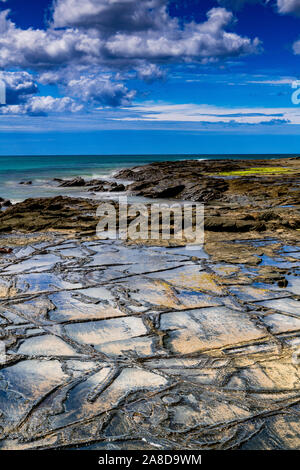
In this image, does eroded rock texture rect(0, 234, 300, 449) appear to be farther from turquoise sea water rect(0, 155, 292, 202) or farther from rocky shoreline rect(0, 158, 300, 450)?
turquoise sea water rect(0, 155, 292, 202)

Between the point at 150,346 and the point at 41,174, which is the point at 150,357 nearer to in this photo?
the point at 150,346

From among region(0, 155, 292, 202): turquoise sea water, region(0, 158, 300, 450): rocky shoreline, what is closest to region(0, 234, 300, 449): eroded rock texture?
region(0, 158, 300, 450): rocky shoreline

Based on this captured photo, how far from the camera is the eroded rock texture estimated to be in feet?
10.5

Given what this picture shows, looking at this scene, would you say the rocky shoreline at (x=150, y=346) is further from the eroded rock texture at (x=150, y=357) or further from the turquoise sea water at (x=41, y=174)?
the turquoise sea water at (x=41, y=174)

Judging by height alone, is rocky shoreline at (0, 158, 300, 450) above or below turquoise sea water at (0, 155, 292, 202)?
below

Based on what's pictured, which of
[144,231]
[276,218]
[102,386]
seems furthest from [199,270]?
[276,218]

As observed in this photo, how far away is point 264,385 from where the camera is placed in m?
3.77

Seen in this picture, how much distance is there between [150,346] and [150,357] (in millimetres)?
262

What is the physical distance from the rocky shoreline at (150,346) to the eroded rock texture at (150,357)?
1 centimetres

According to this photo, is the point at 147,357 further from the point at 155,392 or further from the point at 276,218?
the point at 276,218

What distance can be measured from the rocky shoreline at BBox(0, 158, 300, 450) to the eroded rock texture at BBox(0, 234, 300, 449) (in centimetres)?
1

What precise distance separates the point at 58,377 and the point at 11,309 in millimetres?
2020

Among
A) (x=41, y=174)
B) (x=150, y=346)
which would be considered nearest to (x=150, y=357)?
(x=150, y=346)

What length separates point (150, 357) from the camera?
14.0 feet
